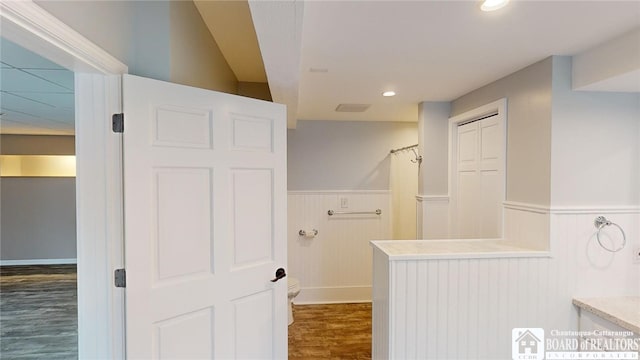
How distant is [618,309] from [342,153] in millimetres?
2894

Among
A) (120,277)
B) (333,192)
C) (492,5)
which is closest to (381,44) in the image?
(492,5)

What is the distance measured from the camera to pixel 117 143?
1.39 meters

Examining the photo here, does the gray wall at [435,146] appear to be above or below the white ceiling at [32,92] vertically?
below

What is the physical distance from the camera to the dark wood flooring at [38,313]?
2.89 meters

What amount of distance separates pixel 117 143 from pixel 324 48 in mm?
1155

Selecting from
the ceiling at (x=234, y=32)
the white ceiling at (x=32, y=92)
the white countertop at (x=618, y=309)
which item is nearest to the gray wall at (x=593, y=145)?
the white countertop at (x=618, y=309)

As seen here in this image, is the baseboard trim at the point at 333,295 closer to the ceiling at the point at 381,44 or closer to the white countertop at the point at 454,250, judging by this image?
the white countertop at the point at 454,250

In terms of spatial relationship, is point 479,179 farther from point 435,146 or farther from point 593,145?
point 593,145

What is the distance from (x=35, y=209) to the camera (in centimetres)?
559

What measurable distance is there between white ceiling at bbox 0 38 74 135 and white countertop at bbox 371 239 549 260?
7.70ft

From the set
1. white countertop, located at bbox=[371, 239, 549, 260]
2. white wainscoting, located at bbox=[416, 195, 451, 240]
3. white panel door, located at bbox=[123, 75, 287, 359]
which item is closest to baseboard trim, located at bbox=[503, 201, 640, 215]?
white countertop, located at bbox=[371, 239, 549, 260]

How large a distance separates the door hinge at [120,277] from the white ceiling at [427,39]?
1160 mm

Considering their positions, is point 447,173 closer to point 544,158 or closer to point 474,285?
point 544,158

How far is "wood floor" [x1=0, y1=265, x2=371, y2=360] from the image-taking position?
287 cm
